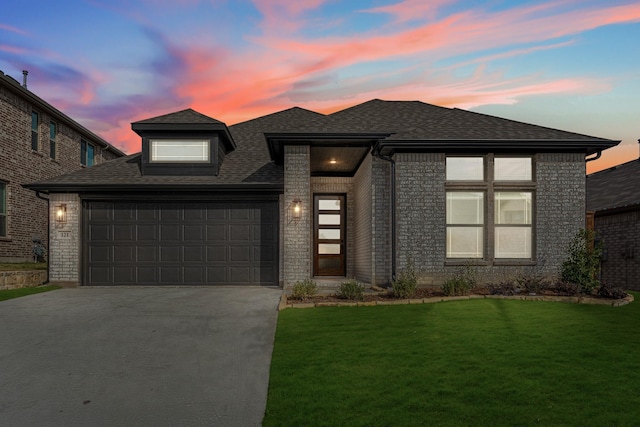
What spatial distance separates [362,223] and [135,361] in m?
8.47

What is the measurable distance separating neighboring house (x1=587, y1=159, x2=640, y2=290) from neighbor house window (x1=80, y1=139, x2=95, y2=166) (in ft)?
81.8

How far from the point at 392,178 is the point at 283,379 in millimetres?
7446

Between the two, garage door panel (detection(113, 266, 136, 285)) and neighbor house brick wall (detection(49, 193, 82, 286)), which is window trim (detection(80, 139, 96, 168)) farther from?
garage door panel (detection(113, 266, 136, 285))

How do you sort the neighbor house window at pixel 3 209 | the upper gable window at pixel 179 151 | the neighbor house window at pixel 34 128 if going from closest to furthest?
the upper gable window at pixel 179 151
the neighbor house window at pixel 3 209
the neighbor house window at pixel 34 128

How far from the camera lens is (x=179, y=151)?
14070 millimetres

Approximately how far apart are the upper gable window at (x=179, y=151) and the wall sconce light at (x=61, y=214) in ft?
9.98

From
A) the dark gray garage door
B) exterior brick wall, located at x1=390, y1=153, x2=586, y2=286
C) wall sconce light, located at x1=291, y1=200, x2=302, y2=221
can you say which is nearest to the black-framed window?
the dark gray garage door

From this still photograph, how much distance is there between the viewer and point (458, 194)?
1153cm

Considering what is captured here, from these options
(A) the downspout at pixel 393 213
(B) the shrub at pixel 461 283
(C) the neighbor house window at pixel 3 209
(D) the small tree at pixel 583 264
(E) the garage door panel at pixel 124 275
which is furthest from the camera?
(C) the neighbor house window at pixel 3 209

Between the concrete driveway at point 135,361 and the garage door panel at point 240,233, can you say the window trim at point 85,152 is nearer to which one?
the garage door panel at point 240,233

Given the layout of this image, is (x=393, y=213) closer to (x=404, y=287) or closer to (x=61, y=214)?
(x=404, y=287)

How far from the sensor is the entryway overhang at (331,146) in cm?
1131

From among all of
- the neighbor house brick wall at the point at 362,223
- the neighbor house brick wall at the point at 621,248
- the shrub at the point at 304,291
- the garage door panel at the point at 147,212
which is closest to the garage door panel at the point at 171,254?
the garage door panel at the point at 147,212

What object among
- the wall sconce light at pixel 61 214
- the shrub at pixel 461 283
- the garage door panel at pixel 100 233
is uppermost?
the wall sconce light at pixel 61 214
